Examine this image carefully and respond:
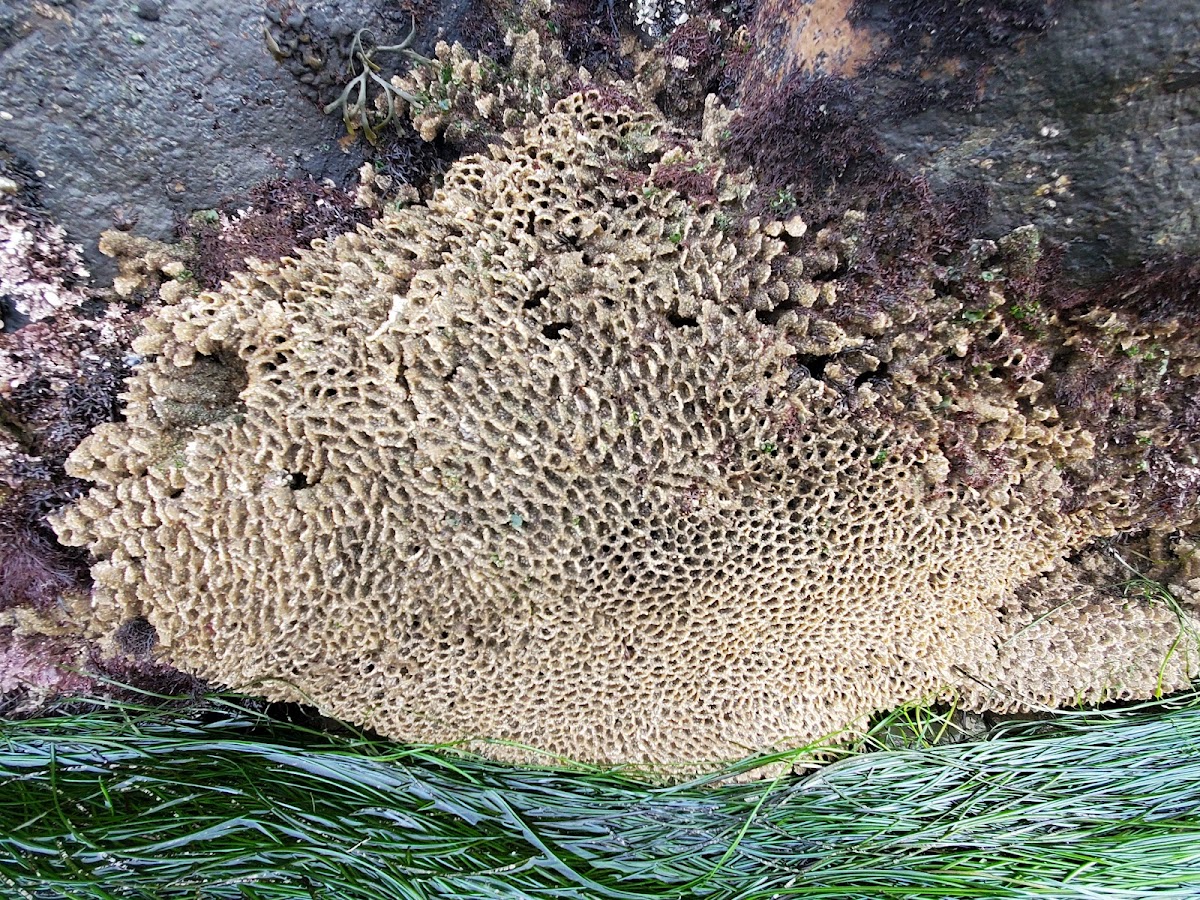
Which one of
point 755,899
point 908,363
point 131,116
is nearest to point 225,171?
point 131,116

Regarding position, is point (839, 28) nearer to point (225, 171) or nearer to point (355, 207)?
point (355, 207)

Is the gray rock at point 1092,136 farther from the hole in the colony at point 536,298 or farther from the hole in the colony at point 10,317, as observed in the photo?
the hole in the colony at point 10,317

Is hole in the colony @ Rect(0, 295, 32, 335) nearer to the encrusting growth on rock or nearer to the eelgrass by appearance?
the encrusting growth on rock

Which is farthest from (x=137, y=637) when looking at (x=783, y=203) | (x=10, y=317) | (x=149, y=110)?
(x=783, y=203)

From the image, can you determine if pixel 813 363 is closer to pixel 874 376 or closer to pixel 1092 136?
pixel 874 376

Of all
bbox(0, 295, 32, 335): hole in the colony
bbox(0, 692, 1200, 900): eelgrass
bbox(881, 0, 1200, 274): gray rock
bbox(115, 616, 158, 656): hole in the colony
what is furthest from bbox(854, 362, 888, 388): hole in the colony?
bbox(0, 295, 32, 335): hole in the colony

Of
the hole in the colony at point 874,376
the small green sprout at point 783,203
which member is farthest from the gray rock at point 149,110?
the hole in the colony at point 874,376
